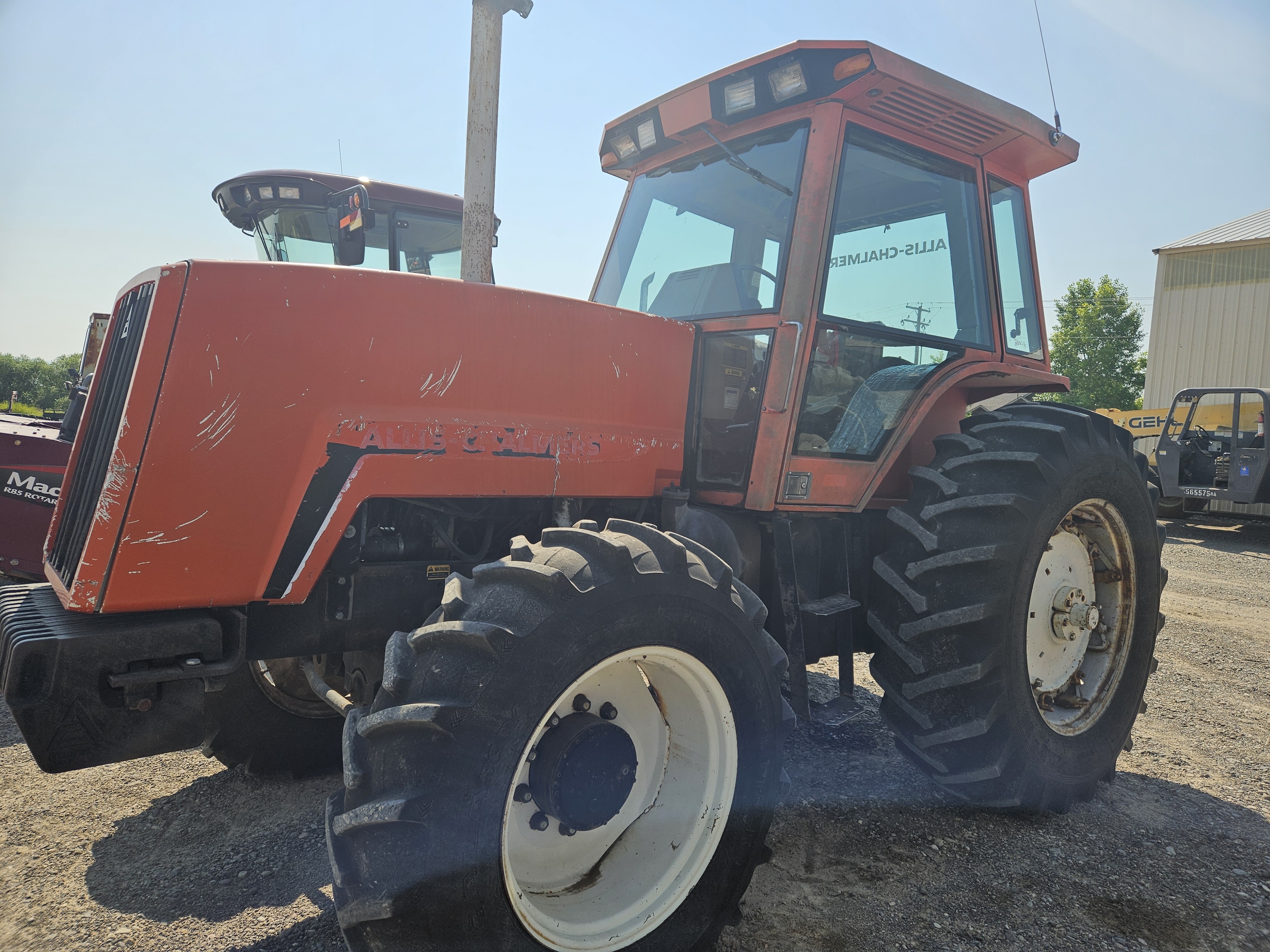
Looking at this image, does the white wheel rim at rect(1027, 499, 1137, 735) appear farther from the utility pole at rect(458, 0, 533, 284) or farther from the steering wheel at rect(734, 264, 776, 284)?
the utility pole at rect(458, 0, 533, 284)

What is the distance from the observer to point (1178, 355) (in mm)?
19812

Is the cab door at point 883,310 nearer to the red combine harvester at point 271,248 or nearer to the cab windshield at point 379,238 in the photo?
the red combine harvester at point 271,248

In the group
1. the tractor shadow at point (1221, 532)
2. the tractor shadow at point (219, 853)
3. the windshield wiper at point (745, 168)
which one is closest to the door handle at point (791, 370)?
the windshield wiper at point (745, 168)

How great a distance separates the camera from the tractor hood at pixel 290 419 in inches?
75.4

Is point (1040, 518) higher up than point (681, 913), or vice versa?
point (1040, 518)

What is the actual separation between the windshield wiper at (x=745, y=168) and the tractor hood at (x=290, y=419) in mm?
824

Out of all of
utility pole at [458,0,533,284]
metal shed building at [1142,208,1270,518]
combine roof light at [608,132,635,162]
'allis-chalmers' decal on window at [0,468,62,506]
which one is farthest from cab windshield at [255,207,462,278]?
metal shed building at [1142,208,1270,518]

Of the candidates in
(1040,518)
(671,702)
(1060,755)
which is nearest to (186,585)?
(671,702)

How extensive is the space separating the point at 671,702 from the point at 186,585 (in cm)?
130

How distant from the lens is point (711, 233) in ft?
11.1

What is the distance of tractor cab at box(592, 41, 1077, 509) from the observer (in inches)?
115

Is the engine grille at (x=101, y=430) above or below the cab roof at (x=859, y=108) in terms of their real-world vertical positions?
below

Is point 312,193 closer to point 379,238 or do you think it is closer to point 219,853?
point 379,238

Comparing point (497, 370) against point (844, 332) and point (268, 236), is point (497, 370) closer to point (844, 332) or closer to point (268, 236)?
point (844, 332)
